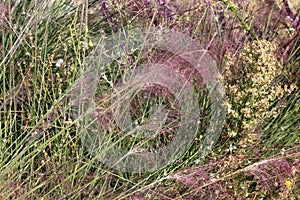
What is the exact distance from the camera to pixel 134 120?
8.42 feet

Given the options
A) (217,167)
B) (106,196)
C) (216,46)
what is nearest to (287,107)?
(216,46)

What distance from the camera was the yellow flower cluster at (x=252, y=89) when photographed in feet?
7.88

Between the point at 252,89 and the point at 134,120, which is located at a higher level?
the point at 252,89

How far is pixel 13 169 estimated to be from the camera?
222 cm

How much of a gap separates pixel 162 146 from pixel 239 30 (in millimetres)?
843

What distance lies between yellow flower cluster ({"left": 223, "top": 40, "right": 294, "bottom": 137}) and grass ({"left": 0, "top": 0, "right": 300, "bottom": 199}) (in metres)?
0.02

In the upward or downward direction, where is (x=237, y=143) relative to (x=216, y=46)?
downward

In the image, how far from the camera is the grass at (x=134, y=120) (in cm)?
222

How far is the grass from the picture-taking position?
87.3 inches

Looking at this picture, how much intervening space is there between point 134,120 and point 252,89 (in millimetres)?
515

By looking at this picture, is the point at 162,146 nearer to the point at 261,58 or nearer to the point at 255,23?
the point at 261,58

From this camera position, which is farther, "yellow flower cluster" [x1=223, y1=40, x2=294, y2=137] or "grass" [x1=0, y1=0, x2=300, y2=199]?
"yellow flower cluster" [x1=223, y1=40, x2=294, y2=137]

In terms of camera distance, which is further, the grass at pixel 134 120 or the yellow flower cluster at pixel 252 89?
the yellow flower cluster at pixel 252 89

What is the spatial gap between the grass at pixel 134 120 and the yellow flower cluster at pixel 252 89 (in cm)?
2
